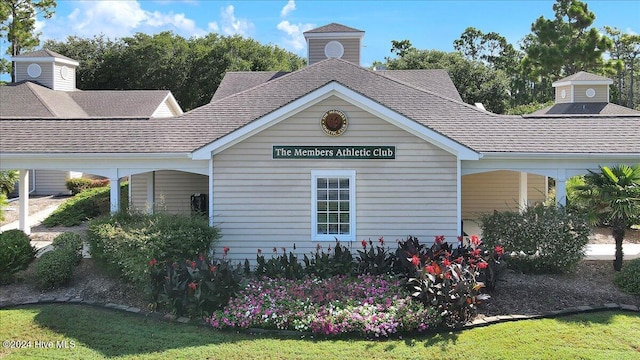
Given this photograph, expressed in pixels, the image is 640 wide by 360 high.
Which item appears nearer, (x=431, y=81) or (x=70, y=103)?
(x=431, y=81)

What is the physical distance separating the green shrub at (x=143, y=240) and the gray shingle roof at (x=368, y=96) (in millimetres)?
2237

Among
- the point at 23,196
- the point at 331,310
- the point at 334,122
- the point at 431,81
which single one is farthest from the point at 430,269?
the point at 431,81

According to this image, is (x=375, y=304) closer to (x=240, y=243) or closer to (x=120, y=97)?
(x=240, y=243)

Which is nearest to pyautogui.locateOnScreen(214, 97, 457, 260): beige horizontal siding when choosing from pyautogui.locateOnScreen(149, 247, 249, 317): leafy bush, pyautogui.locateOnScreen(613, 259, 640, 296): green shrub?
pyautogui.locateOnScreen(149, 247, 249, 317): leafy bush

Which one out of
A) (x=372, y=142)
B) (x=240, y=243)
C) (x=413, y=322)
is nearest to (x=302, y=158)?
(x=372, y=142)

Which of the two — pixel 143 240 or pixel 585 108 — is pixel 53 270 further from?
pixel 585 108

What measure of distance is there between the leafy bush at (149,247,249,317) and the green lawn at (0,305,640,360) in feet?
1.43

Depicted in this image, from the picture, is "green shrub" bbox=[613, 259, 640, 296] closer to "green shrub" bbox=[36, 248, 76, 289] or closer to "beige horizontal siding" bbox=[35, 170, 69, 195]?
"green shrub" bbox=[36, 248, 76, 289]

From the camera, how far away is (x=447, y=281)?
9992mm

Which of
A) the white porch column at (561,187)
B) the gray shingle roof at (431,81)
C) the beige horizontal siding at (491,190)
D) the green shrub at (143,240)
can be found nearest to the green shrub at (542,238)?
the white porch column at (561,187)

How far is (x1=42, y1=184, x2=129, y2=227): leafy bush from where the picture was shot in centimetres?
2066

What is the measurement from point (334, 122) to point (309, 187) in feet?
5.63

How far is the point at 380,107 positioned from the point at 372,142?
0.90 metres

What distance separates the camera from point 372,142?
13.3 metres
